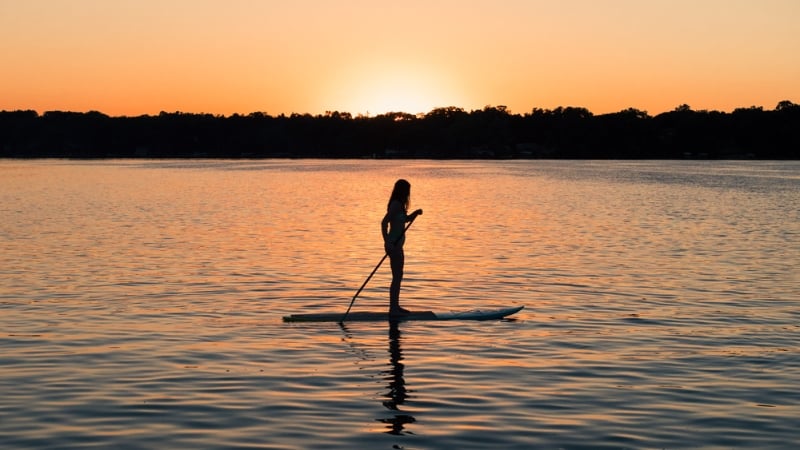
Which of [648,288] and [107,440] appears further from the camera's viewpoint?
[648,288]

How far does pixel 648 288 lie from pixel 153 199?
164 ft

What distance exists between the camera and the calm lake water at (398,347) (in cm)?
1119

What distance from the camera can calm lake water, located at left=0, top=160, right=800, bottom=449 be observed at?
11.2 meters

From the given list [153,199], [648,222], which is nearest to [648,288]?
[648,222]

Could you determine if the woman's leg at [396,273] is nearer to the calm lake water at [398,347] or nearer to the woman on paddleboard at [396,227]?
the woman on paddleboard at [396,227]

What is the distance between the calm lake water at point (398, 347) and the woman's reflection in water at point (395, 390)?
0.04 metres

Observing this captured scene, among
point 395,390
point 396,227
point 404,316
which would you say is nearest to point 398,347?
point 404,316

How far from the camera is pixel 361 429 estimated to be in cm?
1113

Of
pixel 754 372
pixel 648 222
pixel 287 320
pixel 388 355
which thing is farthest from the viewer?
pixel 648 222

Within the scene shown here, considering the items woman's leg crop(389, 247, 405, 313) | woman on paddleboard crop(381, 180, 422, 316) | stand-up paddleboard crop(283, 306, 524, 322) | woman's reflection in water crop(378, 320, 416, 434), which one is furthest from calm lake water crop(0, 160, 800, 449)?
woman on paddleboard crop(381, 180, 422, 316)

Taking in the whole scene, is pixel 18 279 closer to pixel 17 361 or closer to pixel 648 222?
pixel 17 361

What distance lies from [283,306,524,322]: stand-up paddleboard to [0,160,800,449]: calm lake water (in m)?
0.26

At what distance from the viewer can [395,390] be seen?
1302 cm

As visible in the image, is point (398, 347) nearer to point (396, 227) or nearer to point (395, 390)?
point (396, 227)
